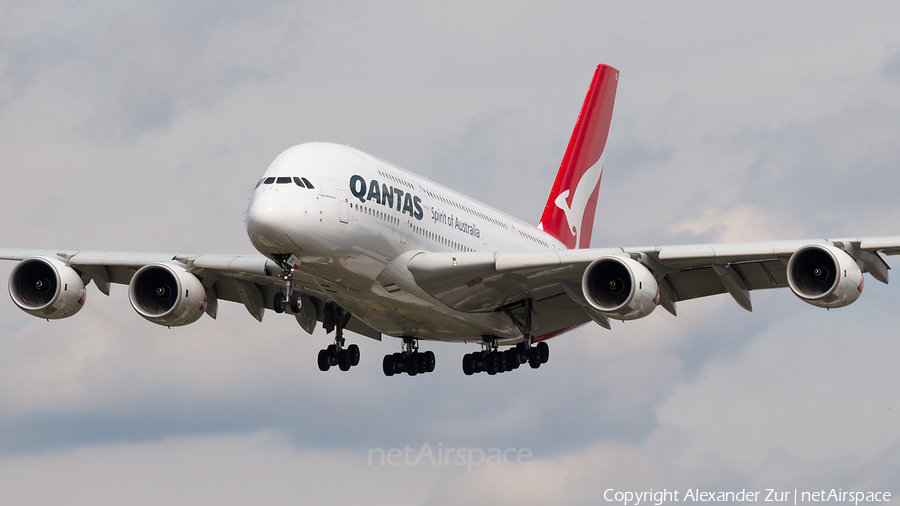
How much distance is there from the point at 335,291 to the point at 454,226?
459 cm

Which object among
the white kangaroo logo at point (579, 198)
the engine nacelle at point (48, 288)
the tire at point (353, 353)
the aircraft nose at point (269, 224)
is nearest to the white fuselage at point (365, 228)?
the aircraft nose at point (269, 224)

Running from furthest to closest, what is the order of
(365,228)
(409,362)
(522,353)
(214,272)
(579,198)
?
(579,198) < (409,362) < (522,353) < (214,272) < (365,228)

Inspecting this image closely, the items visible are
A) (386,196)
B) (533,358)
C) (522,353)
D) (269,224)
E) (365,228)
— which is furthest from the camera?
(533,358)

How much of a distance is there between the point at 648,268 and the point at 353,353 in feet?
38.4

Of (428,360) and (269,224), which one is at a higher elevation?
(269,224)

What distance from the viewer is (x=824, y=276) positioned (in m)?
29.0

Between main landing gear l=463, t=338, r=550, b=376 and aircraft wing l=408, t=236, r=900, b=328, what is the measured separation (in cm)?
401

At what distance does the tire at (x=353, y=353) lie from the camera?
37969 mm

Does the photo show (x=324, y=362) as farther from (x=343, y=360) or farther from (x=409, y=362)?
(x=409, y=362)

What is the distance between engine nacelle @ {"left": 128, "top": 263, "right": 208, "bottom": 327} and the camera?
33531 millimetres

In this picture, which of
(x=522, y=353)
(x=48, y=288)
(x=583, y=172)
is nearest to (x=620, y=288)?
(x=522, y=353)

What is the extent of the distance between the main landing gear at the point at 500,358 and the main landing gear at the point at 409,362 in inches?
64.7

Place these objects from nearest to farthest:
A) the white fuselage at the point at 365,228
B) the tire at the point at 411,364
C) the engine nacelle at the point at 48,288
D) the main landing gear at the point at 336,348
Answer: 1. the white fuselage at the point at 365,228
2. the engine nacelle at the point at 48,288
3. the main landing gear at the point at 336,348
4. the tire at the point at 411,364

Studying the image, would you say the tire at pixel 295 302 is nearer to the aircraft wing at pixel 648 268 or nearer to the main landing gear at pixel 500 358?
the aircraft wing at pixel 648 268
